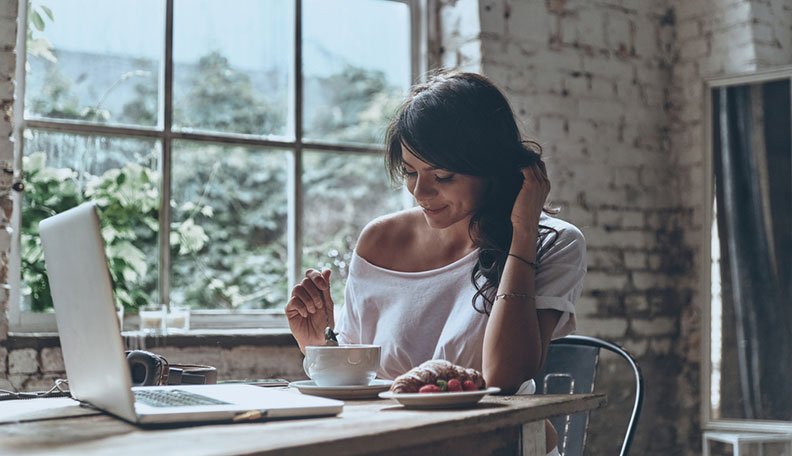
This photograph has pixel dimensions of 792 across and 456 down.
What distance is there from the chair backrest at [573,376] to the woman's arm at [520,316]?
0.64ft

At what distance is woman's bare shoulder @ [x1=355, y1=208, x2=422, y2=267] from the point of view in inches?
88.5

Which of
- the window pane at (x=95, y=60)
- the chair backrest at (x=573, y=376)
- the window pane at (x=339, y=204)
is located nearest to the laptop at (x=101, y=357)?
the chair backrest at (x=573, y=376)

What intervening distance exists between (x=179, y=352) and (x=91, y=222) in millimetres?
2122

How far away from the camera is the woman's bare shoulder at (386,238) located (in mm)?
2248

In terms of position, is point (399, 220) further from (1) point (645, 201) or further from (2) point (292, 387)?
(1) point (645, 201)

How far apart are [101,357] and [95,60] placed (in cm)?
231

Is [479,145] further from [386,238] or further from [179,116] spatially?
[179,116]

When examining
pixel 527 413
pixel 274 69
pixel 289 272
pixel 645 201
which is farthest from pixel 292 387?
pixel 645 201

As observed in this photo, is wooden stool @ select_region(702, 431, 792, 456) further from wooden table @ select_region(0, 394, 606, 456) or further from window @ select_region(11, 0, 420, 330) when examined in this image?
wooden table @ select_region(0, 394, 606, 456)

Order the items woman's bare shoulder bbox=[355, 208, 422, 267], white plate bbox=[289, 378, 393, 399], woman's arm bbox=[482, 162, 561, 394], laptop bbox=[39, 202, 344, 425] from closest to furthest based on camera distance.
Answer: laptop bbox=[39, 202, 344, 425] < white plate bbox=[289, 378, 393, 399] < woman's arm bbox=[482, 162, 561, 394] < woman's bare shoulder bbox=[355, 208, 422, 267]

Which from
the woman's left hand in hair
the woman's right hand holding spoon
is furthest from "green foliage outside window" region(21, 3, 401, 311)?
the woman's left hand in hair

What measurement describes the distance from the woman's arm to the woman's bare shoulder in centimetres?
38

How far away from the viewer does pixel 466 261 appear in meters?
2.11

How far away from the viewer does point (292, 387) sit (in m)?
1.68
